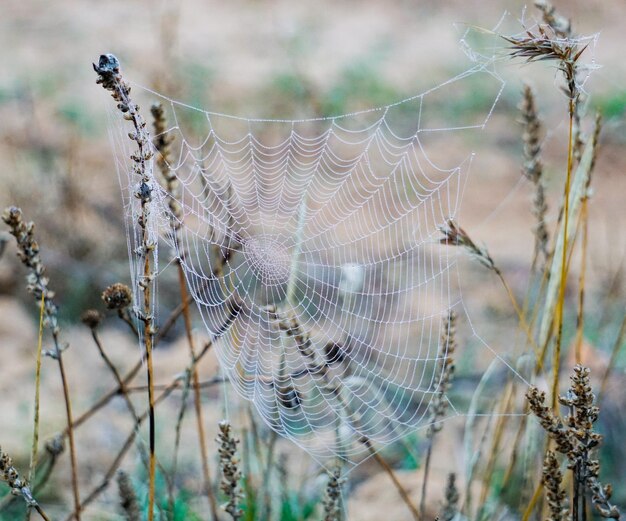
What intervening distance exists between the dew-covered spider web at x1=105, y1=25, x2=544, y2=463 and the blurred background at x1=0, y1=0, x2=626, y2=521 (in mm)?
161

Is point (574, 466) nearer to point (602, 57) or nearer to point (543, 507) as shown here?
point (543, 507)

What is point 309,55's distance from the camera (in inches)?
202

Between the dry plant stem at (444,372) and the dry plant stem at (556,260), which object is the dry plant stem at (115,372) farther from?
the dry plant stem at (556,260)

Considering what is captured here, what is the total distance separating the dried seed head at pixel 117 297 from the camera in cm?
101

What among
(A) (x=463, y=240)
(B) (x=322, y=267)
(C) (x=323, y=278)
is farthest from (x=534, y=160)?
(B) (x=322, y=267)

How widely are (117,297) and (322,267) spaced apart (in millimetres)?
1949

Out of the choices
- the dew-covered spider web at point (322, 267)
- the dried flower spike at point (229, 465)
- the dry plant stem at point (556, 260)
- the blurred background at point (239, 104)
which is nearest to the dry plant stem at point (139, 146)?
the dried flower spike at point (229, 465)

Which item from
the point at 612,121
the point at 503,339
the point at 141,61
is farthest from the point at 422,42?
the point at 612,121

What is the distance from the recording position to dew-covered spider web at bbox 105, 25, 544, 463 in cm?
137

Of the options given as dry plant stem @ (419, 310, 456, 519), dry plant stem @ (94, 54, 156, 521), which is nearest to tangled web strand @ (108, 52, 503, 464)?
dry plant stem @ (419, 310, 456, 519)

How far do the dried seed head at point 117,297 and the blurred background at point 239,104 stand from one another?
80 cm

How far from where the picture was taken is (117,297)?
1.02 m

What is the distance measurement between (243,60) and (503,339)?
3.07 m

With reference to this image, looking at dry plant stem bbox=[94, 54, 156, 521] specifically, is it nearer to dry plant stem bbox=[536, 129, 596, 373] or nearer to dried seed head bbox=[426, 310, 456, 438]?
dried seed head bbox=[426, 310, 456, 438]
